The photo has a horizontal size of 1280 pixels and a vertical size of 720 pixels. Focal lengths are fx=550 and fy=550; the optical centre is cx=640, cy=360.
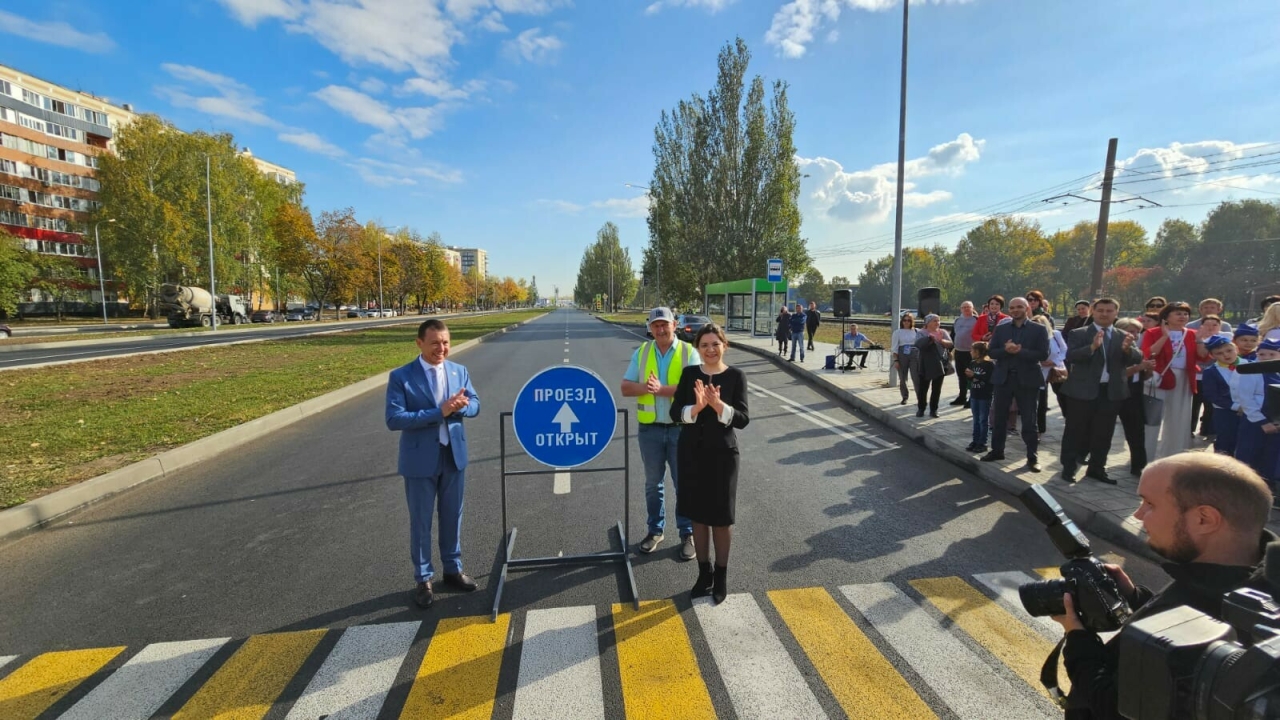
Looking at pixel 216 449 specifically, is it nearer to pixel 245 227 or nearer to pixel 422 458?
pixel 422 458

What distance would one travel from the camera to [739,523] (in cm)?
498

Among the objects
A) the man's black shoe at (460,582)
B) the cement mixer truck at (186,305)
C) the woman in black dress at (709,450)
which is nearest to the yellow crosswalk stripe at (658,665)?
the woman in black dress at (709,450)

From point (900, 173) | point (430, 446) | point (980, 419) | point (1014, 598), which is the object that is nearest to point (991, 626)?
point (1014, 598)

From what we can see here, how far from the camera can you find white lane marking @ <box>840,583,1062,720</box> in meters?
2.65

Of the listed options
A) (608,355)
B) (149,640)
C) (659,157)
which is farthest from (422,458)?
(659,157)

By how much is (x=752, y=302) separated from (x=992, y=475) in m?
22.0

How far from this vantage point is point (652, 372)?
4.29m

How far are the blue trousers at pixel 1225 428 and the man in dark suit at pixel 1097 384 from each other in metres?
0.77

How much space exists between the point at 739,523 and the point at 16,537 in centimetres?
→ 629

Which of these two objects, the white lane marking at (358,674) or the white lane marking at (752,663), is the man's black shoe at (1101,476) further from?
the white lane marking at (358,674)

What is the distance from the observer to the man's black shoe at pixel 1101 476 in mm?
5850

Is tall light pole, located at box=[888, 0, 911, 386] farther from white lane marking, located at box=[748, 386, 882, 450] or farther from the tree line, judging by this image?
the tree line

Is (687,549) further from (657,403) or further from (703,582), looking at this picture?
(657,403)

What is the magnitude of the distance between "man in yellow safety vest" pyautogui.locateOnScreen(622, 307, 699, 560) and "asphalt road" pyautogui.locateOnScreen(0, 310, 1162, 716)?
223 millimetres
